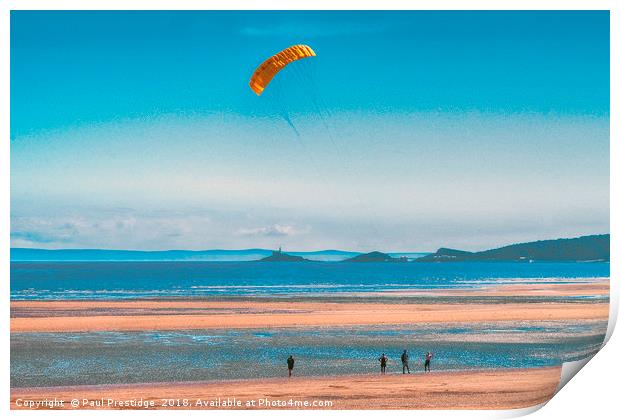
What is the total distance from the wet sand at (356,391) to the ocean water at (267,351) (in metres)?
0.79

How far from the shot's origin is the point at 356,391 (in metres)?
12.8

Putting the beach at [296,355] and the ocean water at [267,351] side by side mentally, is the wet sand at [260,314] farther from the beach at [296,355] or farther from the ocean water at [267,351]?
the ocean water at [267,351]

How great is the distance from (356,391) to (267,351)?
542 centimetres

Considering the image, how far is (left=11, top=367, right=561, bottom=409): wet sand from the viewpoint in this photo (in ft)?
39.6

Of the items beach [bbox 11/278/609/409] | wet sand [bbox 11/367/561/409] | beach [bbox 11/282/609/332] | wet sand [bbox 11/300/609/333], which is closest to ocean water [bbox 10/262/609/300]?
beach [bbox 11/282/609/332]

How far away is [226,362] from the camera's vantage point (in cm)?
1617

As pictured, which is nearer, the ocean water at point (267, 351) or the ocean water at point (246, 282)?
the ocean water at point (267, 351)

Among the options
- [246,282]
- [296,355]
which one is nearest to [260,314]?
[296,355]

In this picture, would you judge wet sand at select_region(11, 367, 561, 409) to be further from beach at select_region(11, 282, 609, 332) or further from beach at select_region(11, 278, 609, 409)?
beach at select_region(11, 282, 609, 332)

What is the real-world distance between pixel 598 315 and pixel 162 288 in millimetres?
30350

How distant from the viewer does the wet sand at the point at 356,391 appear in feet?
39.6

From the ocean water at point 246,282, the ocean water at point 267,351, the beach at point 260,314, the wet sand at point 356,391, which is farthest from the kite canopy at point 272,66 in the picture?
the ocean water at point 246,282
